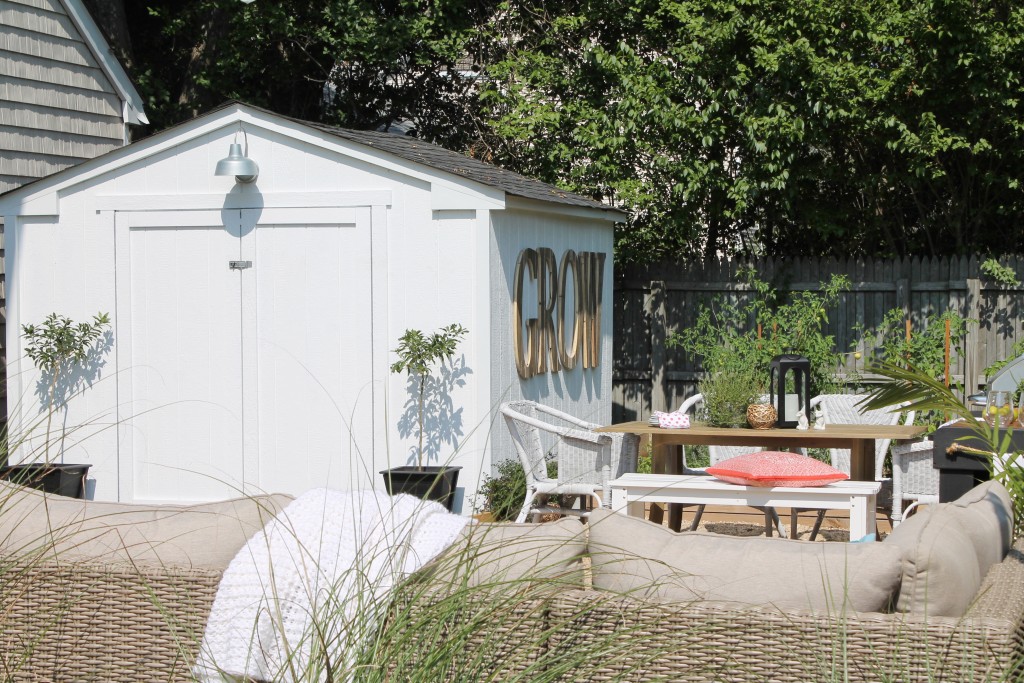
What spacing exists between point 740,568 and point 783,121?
300 inches

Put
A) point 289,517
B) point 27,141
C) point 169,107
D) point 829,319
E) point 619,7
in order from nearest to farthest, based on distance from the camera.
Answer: point 289,517 → point 27,141 → point 829,319 → point 619,7 → point 169,107

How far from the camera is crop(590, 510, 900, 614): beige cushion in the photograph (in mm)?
2684

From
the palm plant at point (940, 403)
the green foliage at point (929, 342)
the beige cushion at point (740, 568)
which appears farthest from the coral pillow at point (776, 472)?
the green foliage at point (929, 342)

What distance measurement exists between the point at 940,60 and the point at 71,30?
702cm

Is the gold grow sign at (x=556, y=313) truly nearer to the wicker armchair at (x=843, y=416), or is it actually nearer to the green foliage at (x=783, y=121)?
the green foliage at (x=783, y=121)

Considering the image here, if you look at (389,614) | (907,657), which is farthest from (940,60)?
(389,614)

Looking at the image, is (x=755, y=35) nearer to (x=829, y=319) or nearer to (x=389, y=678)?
(x=829, y=319)

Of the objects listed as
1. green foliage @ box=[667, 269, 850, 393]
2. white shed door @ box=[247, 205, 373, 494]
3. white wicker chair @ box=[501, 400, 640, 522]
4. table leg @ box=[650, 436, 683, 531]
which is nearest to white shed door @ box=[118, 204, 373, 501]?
white shed door @ box=[247, 205, 373, 494]

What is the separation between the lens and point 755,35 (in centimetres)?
993

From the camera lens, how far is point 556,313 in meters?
8.79

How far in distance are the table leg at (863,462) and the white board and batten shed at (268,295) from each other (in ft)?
7.09

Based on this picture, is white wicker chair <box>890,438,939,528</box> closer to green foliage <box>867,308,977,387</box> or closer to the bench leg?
the bench leg

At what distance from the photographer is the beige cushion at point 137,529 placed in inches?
122

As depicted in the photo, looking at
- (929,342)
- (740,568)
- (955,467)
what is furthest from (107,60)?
(740,568)
